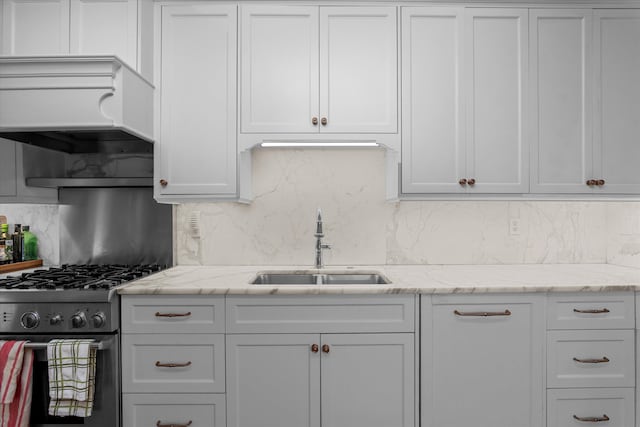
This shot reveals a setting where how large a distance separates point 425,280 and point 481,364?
452mm

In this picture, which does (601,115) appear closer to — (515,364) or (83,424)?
(515,364)

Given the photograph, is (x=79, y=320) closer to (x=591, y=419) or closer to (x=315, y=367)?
(x=315, y=367)

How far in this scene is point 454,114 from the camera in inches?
85.2

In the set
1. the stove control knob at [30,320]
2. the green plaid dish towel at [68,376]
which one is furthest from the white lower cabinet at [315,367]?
the stove control knob at [30,320]

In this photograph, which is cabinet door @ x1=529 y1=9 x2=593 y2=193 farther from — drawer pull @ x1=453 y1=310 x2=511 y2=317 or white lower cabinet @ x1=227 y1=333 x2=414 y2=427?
white lower cabinet @ x1=227 y1=333 x2=414 y2=427

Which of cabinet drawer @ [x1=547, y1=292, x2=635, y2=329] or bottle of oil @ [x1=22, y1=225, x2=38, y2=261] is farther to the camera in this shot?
bottle of oil @ [x1=22, y1=225, x2=38, y2=261]

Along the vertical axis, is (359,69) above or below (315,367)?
above

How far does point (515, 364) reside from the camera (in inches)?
72.8

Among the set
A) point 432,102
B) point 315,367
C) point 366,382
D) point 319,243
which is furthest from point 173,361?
point 432,102

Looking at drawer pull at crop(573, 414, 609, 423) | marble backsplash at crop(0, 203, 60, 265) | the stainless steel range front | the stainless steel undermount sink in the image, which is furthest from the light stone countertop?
marble backsplash at crop(0, 203, 60, 265)

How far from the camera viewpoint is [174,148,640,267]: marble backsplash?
2.51 m

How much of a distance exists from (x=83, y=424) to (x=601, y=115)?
2.99m

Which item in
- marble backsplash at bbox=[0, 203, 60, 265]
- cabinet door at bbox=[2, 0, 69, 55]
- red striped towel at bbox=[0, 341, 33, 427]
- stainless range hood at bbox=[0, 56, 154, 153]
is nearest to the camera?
red striped towel at bbox=[0, 341, 33, 427]

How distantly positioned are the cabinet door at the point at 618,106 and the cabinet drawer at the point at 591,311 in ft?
2.05
